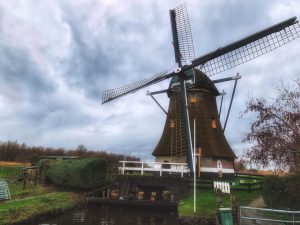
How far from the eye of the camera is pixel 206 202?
59.2 feet

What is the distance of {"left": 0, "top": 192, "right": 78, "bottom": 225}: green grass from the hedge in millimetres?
1568

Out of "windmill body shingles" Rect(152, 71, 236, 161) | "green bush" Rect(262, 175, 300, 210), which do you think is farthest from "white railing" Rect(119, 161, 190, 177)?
"green bush" Rect(262, 175, 300, 210)

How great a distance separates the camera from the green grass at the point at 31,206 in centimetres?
1401

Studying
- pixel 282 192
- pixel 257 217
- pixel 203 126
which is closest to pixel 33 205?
pixel 257 217

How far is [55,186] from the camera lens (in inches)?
986

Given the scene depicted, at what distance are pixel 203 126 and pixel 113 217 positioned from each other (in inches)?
397

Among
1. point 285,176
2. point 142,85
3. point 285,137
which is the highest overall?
point 142,85

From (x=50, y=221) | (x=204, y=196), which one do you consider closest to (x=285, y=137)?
(x=204, y=196)

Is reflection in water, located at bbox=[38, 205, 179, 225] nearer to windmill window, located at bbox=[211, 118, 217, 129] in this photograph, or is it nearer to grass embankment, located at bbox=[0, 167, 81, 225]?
grass embankment, located at bbox=[0, 167, 81, 225]

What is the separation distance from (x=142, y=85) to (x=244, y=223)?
1376cm

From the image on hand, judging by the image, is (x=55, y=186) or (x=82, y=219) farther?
(x=55, y=186)

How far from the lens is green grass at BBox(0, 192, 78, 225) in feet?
46.0

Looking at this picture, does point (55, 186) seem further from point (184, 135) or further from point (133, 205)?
point (184, 135)

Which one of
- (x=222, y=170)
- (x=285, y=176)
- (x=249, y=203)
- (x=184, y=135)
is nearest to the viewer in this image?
(x=285, y=176)
